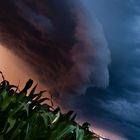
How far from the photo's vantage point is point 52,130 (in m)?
3.11

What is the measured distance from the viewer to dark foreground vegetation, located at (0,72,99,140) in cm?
299

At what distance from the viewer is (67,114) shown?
3.72 meters

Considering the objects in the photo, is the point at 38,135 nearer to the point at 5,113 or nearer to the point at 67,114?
the point at 5,113

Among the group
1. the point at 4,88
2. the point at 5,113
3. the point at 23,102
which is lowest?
the point at 5,113

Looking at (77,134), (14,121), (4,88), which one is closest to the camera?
(14,121)

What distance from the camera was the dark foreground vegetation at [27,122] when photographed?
299cm

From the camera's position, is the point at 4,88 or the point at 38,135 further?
the point at 4,88

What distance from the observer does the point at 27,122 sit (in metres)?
3.01

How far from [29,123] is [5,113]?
227 millimetres

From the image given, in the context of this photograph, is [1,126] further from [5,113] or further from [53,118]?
[53,118]

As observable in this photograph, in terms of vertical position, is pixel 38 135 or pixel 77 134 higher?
pixel 77 134

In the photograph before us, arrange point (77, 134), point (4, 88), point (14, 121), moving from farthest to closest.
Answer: point (4, 88) → point (77, 134) → point (14, 121)

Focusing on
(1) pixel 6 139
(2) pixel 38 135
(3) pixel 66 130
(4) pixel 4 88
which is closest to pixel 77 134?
(3) pixel 66 130

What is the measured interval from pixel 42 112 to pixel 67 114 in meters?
0.45
